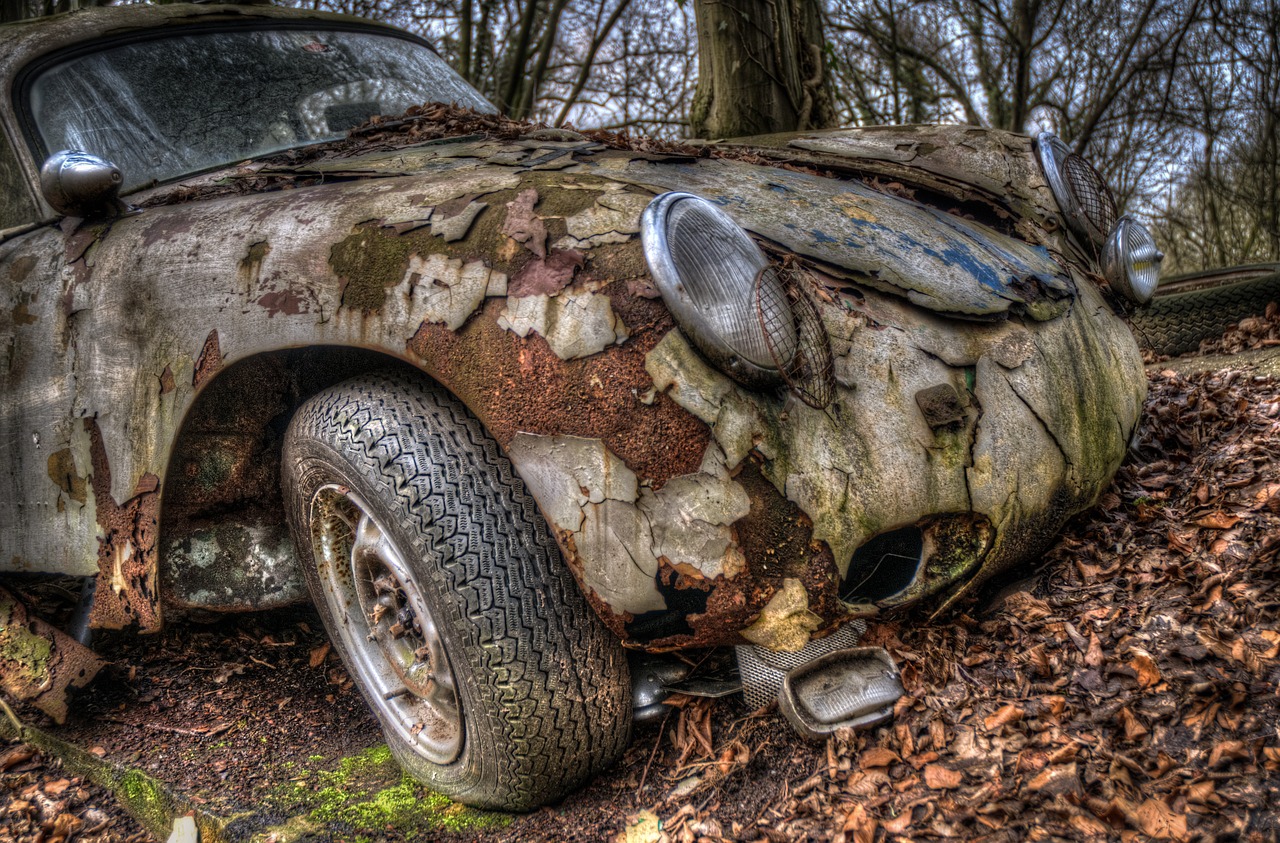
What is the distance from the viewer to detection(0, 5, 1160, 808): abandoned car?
169 cm

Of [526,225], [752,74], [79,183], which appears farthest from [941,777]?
[752,74]

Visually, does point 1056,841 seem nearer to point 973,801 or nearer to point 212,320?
point 973,801

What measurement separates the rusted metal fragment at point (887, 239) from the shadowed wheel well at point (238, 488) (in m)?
0.90

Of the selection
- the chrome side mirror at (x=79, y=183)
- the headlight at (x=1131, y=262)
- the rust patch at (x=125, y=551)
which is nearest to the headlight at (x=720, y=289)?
the headlight at (x=1131, y=262)

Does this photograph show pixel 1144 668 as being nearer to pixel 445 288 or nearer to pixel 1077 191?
pixel 445 288

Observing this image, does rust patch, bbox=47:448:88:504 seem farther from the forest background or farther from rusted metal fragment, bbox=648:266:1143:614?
the forest background

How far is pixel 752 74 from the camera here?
4.71 m

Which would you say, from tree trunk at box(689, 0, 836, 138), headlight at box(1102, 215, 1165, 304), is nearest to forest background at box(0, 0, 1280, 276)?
tree trunk at box(689, 0, 836, 138)

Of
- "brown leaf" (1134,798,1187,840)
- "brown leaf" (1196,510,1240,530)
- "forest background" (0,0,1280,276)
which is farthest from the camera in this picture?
"forest background" (0,0,1280,276)

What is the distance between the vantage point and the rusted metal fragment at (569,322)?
5.57 ft

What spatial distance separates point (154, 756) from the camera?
7.61 feet

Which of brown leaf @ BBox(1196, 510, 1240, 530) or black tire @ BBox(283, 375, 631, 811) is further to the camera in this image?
brown leaf @ BBox(1196, 510, 1240, 530)

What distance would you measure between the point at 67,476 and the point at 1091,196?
9.66ft

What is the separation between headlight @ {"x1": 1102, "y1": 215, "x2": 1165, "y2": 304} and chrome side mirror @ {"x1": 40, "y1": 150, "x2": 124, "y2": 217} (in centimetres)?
262
